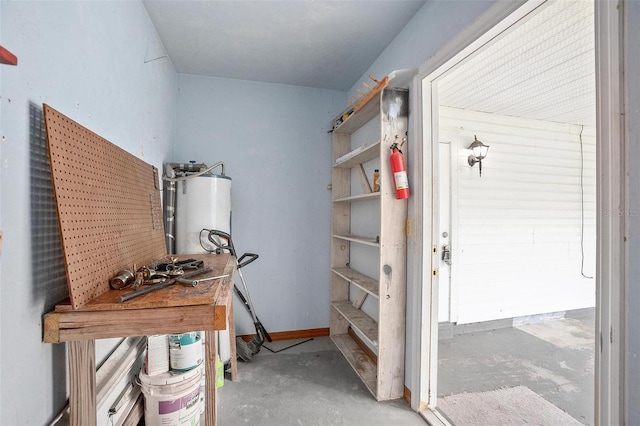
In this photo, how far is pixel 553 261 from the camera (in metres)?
3.52

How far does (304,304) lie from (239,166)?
167 centimetres

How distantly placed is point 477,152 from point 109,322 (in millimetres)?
3517

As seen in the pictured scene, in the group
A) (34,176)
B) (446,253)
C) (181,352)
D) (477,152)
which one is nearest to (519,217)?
(477,152)

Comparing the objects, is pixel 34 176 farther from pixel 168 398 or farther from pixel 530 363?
pixel 530 363

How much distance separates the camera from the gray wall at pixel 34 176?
712 millimetres

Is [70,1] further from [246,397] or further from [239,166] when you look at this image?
[246,397]

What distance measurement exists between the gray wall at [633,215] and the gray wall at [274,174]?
7.78 feet

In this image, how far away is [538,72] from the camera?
2.29 m

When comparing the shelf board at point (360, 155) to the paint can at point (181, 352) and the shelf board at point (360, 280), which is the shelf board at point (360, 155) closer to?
the shelf board at point (360, 280)

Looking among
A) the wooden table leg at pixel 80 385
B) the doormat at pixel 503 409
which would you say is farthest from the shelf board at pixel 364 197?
the wooden table leg at pixel 80 385

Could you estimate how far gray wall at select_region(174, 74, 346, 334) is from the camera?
2756mm

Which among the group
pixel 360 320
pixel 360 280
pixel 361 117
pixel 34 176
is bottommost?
pixel 360 320

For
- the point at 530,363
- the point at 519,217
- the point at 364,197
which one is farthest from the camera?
the point at 519,217

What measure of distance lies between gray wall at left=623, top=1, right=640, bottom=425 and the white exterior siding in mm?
2298
